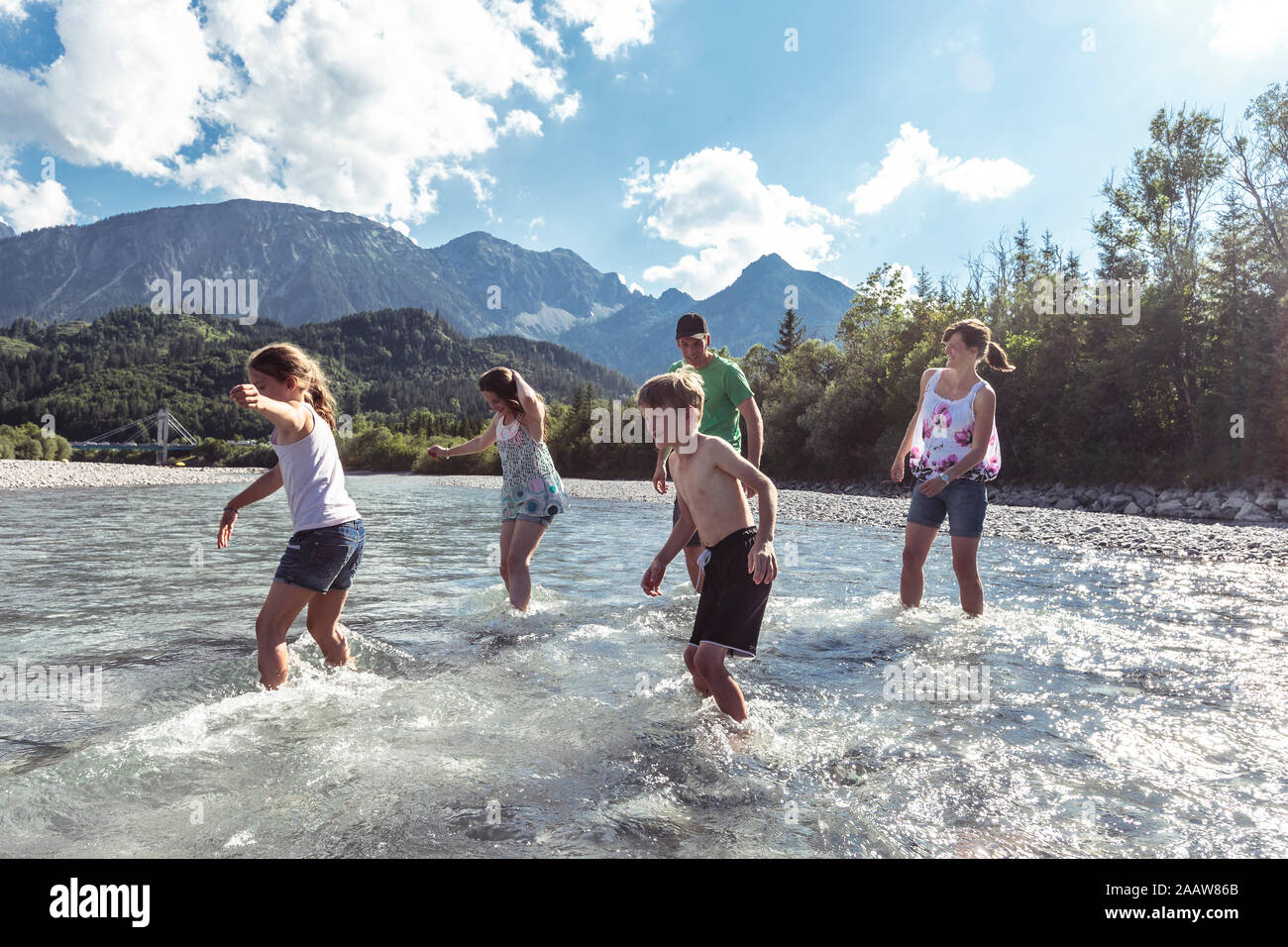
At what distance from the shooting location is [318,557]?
164 inches

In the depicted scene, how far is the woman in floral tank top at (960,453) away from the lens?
5.89 meters

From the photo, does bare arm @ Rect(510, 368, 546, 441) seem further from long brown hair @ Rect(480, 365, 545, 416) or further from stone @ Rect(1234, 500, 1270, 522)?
stone @ Rect(1234, 500, 1270, 522)

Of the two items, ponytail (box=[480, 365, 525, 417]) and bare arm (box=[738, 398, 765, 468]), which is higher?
ponytail (box=[480, 365, 525, 417])

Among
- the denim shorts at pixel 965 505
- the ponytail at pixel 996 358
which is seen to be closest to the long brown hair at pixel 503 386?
the denim shorts at pixel 965 505

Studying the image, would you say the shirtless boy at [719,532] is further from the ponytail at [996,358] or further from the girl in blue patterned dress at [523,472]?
the ponytail at [996,358]

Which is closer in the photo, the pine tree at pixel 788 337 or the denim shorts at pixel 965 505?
the denim shorts at pixel 965 505

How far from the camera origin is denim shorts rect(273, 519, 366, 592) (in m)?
4.12

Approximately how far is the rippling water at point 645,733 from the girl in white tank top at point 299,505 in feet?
1.99

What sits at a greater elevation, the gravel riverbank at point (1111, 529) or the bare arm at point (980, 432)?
the bare arm at point (980, 432)

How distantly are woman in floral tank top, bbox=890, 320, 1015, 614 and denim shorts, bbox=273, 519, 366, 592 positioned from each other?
4.38m

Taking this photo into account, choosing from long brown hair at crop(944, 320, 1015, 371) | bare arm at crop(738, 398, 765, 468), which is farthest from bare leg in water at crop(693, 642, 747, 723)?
long brown hair at crop(944, 320, 1015, 371)
